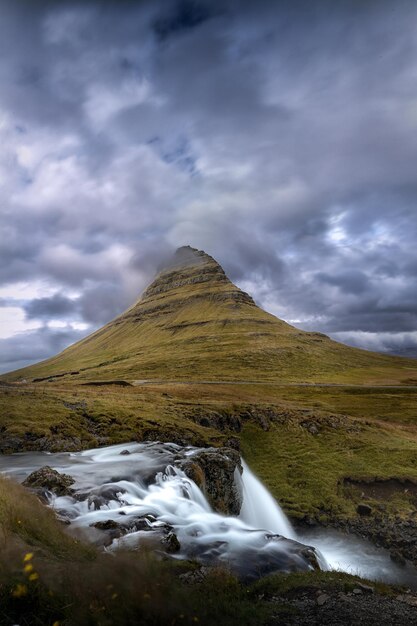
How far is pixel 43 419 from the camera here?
33719mm

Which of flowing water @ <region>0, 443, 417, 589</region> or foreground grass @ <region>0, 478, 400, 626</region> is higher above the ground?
foreground grass @ <region>0, 478, 400, 626</region>

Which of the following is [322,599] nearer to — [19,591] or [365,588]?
[365,588]

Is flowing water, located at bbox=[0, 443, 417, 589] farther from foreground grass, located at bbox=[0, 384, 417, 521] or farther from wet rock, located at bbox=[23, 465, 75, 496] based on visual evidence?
foreground grass, located at bbox=[0, 384, 417, 521]

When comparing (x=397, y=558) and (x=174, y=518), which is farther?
(x=397, y=558)

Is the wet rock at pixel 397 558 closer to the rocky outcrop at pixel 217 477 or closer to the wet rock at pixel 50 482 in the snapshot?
the rocky outcrop at pixel 217 477

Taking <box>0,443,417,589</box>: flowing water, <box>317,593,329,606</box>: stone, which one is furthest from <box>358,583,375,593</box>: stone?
<box>0,443,417,589</box>: flowing water

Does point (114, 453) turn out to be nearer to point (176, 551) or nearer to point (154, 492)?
point (154, 492)

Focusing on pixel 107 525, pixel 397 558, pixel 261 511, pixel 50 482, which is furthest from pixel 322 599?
pixel 261 511

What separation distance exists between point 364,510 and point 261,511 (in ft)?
29.5

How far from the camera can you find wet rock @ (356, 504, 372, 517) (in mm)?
31570

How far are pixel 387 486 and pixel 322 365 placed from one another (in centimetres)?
16419

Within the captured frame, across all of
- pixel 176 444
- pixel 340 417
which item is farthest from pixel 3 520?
pixel 340 417

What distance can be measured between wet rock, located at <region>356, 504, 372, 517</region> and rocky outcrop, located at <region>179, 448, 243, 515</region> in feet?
36.8

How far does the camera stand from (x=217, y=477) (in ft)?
87.1
